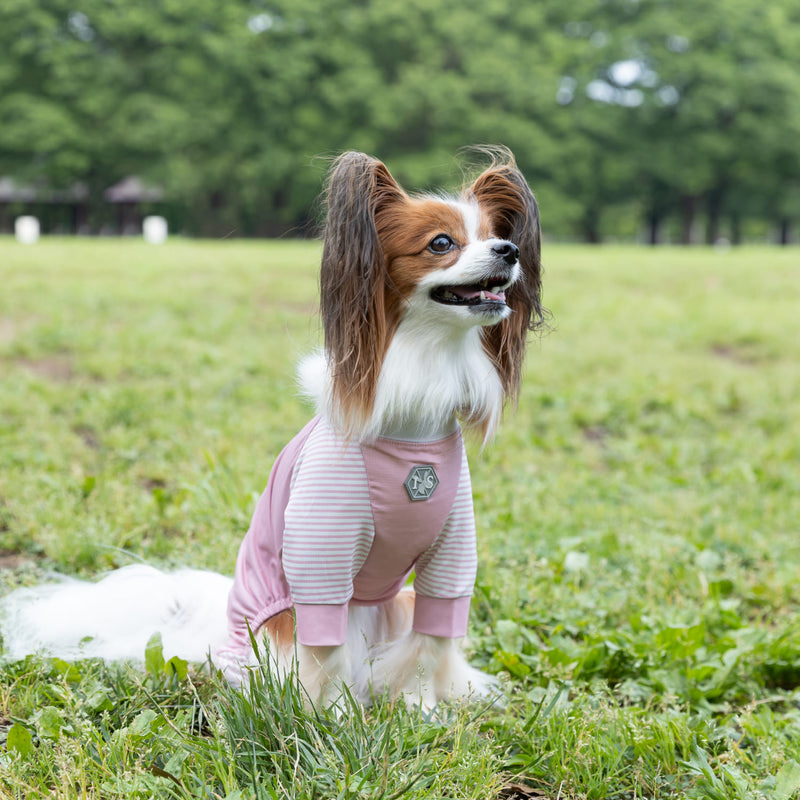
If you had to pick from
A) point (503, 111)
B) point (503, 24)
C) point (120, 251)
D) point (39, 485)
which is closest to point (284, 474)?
point (39, 485)

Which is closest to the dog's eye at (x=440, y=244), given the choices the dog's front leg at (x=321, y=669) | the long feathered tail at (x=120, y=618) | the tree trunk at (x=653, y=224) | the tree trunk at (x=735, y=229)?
the dog's front leg at (x=321, y=669)

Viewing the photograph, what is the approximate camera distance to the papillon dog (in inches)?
82.8

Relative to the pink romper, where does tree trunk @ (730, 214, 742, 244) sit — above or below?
above

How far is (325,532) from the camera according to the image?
2.16 meters

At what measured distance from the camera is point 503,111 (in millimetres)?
31578

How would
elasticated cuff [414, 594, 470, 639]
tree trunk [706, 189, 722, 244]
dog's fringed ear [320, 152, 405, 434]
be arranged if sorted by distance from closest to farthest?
1. dog's fringed ear [320, 152, 405, 434]
2. elasticated cuff [414, 594, 470, 639]
3. tree trunk [706, 189, 722, 244]

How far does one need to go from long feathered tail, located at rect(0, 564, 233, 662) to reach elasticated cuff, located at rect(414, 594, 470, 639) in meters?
0.63

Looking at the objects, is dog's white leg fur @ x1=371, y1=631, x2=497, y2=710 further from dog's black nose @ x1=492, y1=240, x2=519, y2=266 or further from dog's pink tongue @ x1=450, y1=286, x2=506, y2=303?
dog's black nose @ x1=492, y1=240, x2=519, y2=266

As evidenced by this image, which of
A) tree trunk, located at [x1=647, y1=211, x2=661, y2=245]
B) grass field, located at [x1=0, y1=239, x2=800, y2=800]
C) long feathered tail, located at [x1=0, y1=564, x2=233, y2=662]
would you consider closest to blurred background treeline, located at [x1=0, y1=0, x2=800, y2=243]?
tree trunk, located at [x1=647, y1=211, x2=661, y2=245]

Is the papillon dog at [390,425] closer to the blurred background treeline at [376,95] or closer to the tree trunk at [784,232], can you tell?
the blurred background treeline at [376,95]

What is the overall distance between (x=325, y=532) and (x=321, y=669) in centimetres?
42

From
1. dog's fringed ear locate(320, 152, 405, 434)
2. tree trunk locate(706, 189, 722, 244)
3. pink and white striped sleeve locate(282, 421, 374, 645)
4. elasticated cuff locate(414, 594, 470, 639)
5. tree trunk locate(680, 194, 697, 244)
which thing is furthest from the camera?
tree trunk locate(706, 189, 722, 244)

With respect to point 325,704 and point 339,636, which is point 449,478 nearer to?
point 339,636

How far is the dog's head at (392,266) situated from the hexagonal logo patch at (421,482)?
197 millimetres
